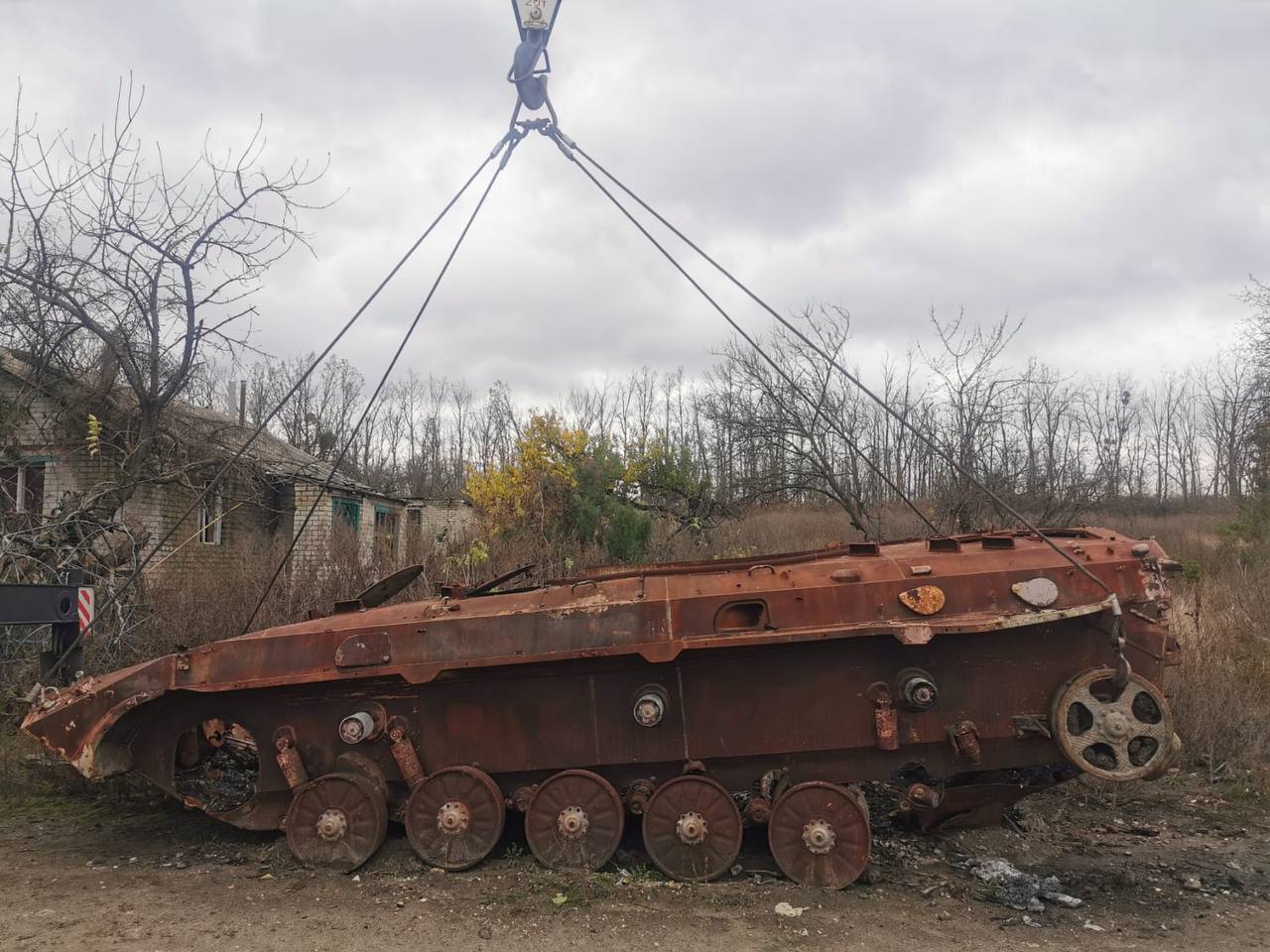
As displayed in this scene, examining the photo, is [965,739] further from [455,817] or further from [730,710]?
[455,817]

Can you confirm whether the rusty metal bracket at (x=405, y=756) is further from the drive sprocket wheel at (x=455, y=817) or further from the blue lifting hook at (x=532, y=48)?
the blue lifting hook at (x=532, y=48)

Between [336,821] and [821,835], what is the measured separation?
2.89 meters

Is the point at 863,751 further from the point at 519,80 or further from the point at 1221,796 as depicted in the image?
the point at 519,80

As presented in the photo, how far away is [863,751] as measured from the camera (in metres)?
5.14

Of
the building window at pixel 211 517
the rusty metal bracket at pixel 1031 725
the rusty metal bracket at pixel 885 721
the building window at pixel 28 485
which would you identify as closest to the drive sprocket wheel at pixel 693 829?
the rusty metal bracket at pixel 885 721

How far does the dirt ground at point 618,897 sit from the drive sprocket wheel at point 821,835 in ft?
0.39

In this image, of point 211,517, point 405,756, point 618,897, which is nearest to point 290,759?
point 405,756

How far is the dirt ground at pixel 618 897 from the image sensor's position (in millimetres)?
4340

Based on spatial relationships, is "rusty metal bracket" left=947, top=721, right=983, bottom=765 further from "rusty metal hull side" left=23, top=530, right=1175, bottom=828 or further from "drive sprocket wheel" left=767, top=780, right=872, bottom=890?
"drive sprocket wheel" left=767, top=780, right=872, bottom=890

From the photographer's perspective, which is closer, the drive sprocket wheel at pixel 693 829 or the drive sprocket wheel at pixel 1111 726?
the drive sprocket wheel at pixel 1111 726

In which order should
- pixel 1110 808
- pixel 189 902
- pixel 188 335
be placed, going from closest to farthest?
pixel 189 902
pixel 1110 808
pixel 188 335

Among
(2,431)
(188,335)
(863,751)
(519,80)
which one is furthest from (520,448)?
(863,751)

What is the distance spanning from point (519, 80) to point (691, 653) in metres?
3.95

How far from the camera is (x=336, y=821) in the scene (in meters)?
5.29
